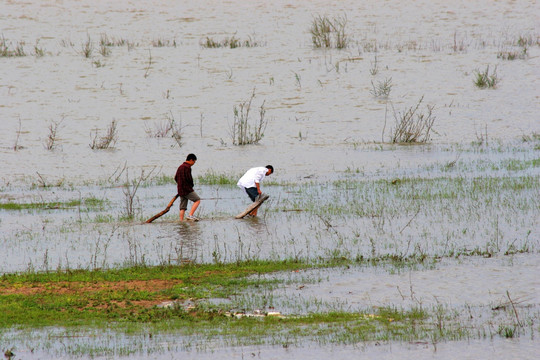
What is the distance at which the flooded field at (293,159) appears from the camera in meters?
10.0

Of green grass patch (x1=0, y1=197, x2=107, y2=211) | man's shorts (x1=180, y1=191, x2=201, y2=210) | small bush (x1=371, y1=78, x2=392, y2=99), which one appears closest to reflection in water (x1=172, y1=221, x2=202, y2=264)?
man's shorts (x1=180, y1=191, x2=201, y2=210)

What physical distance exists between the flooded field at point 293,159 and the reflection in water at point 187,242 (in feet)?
0.16

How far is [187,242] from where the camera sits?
1388cm

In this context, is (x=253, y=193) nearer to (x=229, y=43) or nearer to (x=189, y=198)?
(x=189, y=198)

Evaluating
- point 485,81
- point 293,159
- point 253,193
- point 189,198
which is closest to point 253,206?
point 253,193

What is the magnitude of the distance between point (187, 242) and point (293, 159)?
358 inches

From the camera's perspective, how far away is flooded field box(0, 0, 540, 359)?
1005 centimetres

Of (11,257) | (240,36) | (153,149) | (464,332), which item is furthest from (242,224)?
(240,36)

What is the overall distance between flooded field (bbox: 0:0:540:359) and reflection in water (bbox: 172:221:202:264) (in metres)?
0.05

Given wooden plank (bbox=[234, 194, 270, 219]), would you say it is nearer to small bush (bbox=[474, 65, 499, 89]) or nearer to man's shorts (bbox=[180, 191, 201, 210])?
man's shorts (bbox=[180, 191, 201, 210])

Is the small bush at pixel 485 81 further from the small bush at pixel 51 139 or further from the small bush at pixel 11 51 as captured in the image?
the small bush at pixel 11 51

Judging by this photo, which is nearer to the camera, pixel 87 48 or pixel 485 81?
pixel 485 81

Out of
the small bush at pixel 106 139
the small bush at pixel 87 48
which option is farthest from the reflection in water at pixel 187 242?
the small bush at pixel 87 48

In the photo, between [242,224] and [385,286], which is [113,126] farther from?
[385,286]
